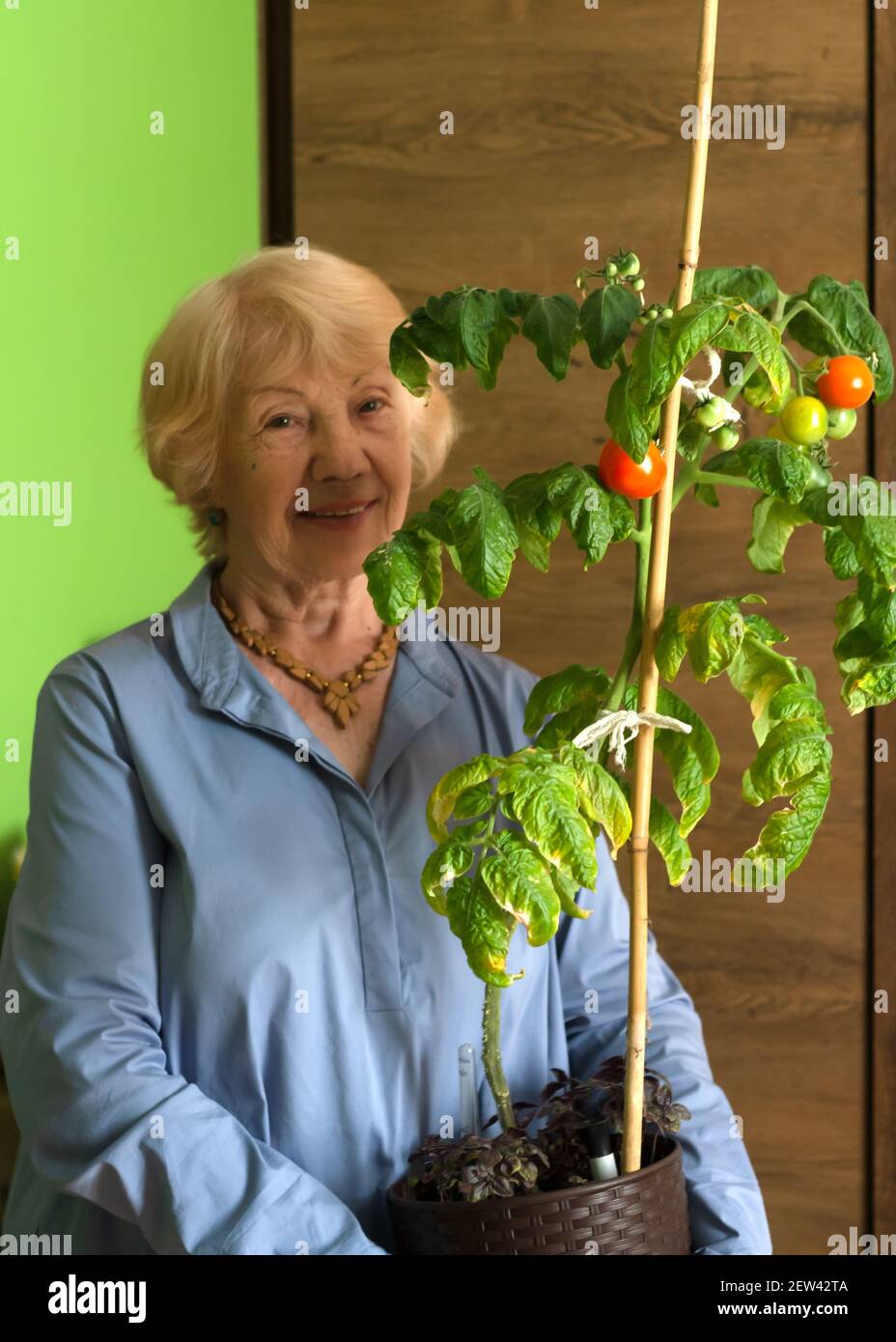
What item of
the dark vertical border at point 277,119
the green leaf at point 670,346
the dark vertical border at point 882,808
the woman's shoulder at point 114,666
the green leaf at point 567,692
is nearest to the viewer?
the green leaf at point 670,346

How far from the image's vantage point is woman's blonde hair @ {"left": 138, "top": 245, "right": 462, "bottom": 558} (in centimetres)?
146

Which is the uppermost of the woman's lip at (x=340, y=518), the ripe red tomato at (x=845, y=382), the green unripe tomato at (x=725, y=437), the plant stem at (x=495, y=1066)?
the ripe red tomato at (x=845, y=382)

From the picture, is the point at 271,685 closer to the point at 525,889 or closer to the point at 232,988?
the point at 232,988

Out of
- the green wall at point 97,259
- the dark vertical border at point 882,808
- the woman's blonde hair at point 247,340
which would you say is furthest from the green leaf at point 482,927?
the dark vertical border at point 882,808

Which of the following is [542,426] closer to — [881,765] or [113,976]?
[881,765]

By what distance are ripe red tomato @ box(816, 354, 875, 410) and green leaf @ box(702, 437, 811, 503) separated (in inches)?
2.4

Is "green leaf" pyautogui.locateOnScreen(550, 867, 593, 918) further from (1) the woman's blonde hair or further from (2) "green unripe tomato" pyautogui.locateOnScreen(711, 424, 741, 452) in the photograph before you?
(1) the woman's blonde hair

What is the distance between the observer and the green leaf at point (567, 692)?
48.1 inches

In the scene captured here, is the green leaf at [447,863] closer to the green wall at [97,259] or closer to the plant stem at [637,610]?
the plant stem at [637,610]

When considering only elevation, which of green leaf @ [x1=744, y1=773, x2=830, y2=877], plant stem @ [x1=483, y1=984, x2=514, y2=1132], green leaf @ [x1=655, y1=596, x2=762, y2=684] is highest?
green leaf @ [x1=655, y1=596, x2=762, y2=684]

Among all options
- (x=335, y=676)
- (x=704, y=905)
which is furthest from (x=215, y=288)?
(x=704, y=905)

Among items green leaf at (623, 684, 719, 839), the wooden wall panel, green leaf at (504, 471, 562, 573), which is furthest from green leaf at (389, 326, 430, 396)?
the wooden wall panel

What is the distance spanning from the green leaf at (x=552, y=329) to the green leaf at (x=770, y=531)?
0.67ft

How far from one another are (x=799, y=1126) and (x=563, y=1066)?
2.50 feet
